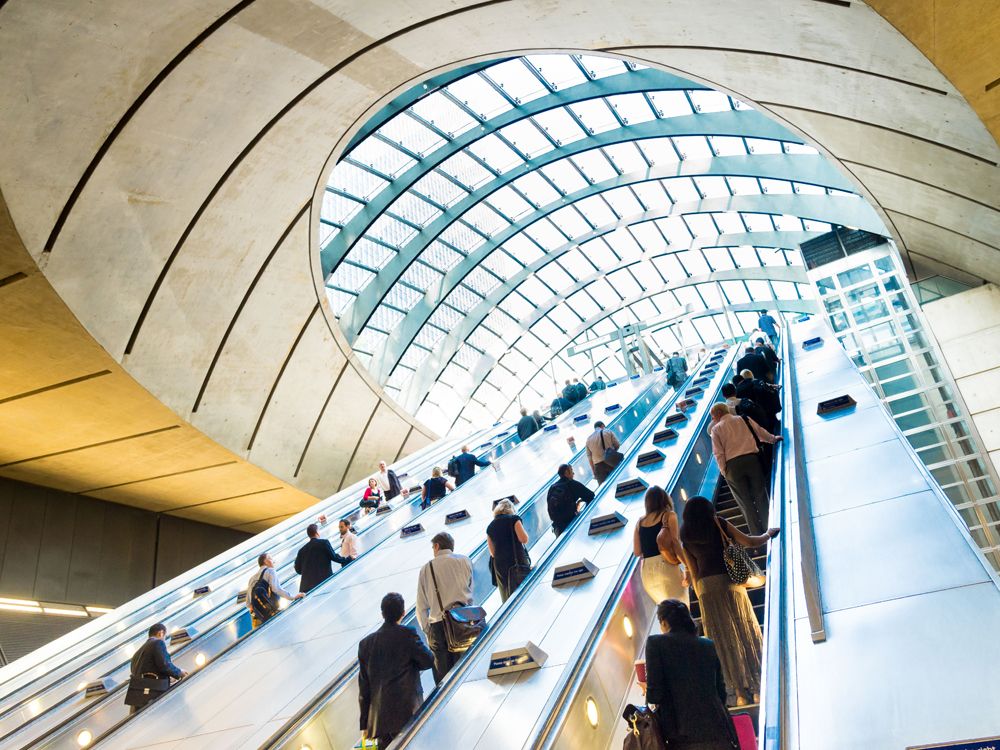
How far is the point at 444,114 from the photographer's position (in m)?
24.5

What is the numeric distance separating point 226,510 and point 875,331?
67.5 ft

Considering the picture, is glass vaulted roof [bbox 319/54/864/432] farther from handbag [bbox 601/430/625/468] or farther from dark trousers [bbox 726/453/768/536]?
dark trousers [bbox 726/453/768/536]

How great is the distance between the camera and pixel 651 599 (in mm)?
5922

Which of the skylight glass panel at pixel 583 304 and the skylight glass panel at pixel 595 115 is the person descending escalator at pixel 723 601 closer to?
the skylight glass panel at pixel 595 115

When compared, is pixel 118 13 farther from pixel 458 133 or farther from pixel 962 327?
pixel 962 327

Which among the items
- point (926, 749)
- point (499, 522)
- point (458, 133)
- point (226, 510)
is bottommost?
point (926, 749)

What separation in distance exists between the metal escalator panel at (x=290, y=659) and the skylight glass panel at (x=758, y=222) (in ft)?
81.2

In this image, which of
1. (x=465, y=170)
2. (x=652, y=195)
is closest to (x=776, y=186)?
(x=652, y=195)

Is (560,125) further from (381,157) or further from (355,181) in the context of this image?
(355,181)

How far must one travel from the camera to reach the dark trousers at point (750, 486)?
7.38 meters

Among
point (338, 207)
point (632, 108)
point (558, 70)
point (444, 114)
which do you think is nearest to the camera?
point (558, 70)

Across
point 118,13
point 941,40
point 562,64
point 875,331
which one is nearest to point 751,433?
point 941,40

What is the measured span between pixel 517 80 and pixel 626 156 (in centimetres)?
680

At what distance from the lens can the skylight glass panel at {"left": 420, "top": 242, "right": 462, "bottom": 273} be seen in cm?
3014
